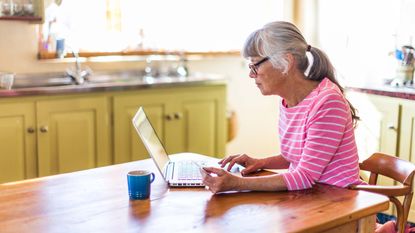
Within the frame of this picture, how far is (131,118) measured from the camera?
3.59 meters

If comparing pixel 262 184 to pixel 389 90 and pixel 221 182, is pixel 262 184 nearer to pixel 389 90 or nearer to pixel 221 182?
pixel 221 182

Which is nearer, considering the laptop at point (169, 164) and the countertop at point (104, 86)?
the laptop at point (169, 164)

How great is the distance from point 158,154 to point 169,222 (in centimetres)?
57

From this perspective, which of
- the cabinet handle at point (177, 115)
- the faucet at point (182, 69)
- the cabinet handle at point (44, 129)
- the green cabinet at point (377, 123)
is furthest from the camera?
the faucet at point (182, 69)

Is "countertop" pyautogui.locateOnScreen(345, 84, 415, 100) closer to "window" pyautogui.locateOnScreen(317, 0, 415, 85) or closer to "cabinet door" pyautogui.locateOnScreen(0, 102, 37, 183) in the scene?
"window" pyautogui.locateOnScreen(317, 0, 415, 85)

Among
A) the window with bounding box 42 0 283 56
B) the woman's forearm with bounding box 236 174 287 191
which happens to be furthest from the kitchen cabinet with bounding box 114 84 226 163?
the woman's forearm with bounding box 236 174 287 191

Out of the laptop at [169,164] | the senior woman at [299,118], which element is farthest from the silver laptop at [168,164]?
the senior woman at [299,118]

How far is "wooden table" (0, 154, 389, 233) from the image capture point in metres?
1.42

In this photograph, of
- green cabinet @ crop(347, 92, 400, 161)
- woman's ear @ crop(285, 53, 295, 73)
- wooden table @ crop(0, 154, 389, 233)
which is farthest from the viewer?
green cabinet @ crop(347, 92, 400, 161)

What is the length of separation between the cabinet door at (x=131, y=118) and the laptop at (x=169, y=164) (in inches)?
57.3

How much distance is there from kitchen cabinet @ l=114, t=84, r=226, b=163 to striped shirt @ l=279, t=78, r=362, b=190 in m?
1.83

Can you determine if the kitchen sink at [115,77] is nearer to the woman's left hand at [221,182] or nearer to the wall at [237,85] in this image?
the wall at [237,85]

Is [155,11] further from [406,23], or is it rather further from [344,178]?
[344,178]

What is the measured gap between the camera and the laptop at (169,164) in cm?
181
